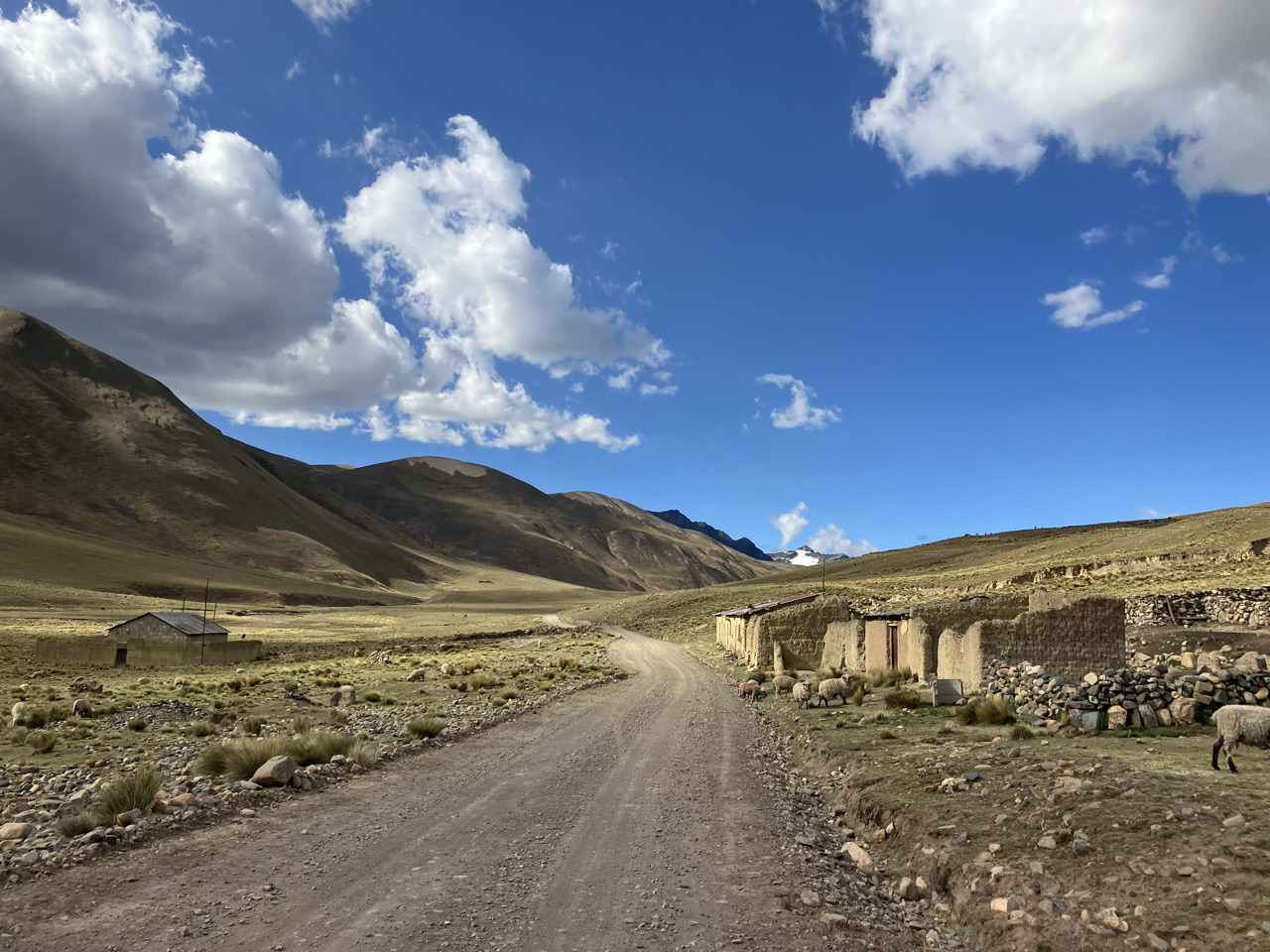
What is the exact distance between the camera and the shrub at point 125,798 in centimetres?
955

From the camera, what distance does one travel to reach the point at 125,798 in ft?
33.0

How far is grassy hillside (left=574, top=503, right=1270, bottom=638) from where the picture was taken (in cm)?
4634

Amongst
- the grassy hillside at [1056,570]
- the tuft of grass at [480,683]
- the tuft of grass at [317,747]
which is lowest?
the tuft of grass at [480,683]

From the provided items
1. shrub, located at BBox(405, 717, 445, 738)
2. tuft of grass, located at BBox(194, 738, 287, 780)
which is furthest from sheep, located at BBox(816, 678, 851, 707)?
tuft of grass, located at BBox(194, 738, 287, 780)

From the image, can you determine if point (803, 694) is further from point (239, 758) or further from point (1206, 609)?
point (1206, 609)

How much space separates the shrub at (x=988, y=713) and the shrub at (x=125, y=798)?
14383 millimetres

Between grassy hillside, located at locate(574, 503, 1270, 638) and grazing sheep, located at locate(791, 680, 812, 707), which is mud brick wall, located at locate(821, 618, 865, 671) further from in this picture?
grassy hillside, located at locate(574, 503, 1270, 638)

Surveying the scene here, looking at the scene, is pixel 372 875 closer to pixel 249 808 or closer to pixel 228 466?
pixel 249 808

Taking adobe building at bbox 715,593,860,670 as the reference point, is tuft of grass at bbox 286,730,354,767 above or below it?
below

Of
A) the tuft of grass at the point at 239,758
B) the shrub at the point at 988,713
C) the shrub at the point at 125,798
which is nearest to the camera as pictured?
the shrub at the point at 125,798

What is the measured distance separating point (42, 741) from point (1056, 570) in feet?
231

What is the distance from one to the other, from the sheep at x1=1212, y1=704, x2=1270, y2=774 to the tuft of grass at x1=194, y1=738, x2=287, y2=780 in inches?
563

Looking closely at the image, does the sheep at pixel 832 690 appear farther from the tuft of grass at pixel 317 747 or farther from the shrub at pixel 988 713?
the tuft of grass at pixel 317 747

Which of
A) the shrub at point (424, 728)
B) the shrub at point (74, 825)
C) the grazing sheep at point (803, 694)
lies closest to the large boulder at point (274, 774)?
the shrub at point (74, 825)
